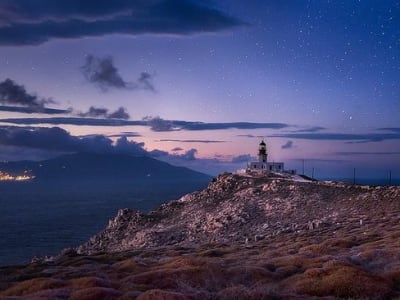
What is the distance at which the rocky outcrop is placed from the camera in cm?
5484

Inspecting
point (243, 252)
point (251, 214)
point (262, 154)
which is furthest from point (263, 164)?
point (243, 252)

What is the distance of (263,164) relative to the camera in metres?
119

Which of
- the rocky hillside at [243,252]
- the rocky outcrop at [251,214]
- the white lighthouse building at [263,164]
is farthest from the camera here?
the white lighthouse building at [263,164]

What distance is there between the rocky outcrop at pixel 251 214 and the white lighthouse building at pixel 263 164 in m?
29.2

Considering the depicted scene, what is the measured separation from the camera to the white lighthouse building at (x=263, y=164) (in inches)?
4587

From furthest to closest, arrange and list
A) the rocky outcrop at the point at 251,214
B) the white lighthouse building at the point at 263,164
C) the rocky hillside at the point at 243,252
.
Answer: the white lighthouse building at the point at 263,164 < the rocky outcrop at the point at 251,214 < the rocky hillside at the point at 243,252

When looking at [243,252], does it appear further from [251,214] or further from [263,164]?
[263,164]

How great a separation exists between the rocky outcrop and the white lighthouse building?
1151 inches

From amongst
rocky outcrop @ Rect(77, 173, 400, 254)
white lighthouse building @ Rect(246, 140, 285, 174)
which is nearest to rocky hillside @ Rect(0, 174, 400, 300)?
rocky outcrop @ Rect(77, 173, 400, 254)

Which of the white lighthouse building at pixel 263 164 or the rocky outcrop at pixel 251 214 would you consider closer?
the rocky outcrop at pixel 251 214

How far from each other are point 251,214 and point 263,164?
5467cm

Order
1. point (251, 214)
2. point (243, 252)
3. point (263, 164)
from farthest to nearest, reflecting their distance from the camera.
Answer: point (263, 164) < point (251, 214) < point (243, 252)

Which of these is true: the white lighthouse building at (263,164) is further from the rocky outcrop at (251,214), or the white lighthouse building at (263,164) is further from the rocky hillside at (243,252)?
the rocky outcrop at (251,214)

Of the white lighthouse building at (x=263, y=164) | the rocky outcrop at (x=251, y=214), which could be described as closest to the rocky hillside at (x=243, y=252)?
the rocky outcrop at (x=251, y=214)
